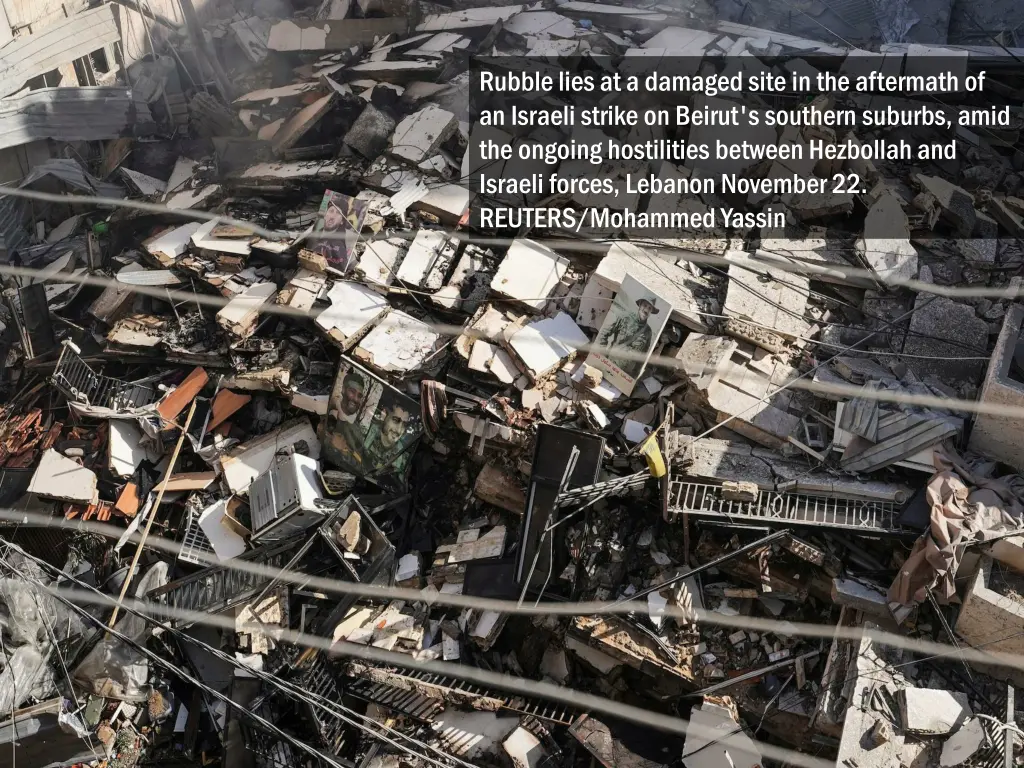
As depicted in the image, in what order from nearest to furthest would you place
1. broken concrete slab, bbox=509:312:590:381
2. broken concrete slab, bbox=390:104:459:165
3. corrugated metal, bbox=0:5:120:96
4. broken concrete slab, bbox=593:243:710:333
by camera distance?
broken concrete slab, bbox=509:312:590:381 → broken concrete slab, bbox=593:243:710:333 → broken concrete slab, bbox=390:104:459:165 → corrugated metal, bbox=0:5:120:96

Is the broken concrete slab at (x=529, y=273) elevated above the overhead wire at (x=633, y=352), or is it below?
above

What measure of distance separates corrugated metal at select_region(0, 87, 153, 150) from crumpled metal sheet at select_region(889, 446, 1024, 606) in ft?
39.9

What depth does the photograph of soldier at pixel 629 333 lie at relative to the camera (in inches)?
352

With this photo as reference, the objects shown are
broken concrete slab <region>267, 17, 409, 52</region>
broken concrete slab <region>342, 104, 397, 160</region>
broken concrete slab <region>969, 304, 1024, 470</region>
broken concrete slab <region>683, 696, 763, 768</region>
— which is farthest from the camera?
broken concrete slab <region>267, 17, 409, 52</region>

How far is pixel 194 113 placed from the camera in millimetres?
13289

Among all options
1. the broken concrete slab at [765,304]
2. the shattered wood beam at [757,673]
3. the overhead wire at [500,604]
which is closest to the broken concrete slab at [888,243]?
the broken concrete slab at [765,304]

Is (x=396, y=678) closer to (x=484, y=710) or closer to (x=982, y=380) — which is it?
(x=484, y=710)

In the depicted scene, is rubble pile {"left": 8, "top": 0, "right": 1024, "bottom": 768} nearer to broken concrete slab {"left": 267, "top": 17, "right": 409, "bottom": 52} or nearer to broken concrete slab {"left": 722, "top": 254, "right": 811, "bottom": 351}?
broken concrete slab {"left": 722, "top": 254, "right": 811, "bottom": 351}

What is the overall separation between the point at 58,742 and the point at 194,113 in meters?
8.77

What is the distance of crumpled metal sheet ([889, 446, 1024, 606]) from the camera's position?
23.7 ft

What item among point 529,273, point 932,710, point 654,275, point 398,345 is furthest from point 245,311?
point 932,710

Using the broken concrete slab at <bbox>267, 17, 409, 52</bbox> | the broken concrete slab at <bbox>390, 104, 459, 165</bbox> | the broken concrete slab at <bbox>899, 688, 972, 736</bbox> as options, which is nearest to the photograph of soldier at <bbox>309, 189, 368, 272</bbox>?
the broken concrete slab at <bbox>390, 104, 459, 165</bbox>

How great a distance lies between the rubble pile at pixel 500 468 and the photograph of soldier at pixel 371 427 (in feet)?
0.12

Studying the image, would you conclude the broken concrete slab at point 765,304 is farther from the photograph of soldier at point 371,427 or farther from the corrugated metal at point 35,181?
the corrugated metal at point 35,181
